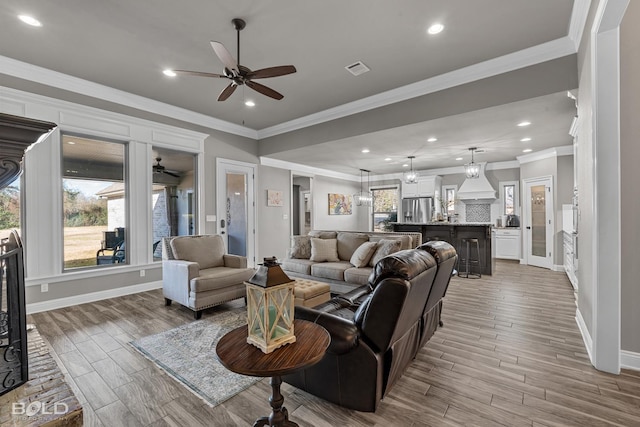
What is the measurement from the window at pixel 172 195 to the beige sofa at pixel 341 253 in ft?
6.78

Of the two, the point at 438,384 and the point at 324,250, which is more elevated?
the point at 324,250

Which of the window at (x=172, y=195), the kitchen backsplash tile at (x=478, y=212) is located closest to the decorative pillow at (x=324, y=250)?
the window at (x=172, y=195)

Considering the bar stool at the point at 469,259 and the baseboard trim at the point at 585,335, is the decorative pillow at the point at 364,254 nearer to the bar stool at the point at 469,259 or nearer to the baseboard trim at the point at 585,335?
the baseboard trim at the point at 585,335

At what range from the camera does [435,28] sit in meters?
2.87

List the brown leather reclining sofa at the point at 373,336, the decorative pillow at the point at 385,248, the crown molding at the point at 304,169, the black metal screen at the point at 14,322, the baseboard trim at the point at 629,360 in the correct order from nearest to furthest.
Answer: the black metal screen at the point at 14,322 → the brown leather reclining sofa at the point at 373,336 → the baseboard trim at the point at 629,360 → the decorative pillow at the point at 385,248 → the crown molding at the point at 304,169

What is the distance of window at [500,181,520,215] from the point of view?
772 centimetres

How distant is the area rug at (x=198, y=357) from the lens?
2.11 meters

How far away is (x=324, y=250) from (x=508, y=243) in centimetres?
547

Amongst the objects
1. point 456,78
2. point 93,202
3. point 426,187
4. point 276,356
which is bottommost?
point 276,356

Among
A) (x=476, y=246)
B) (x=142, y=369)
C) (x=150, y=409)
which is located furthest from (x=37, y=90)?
(x=476, y=246)

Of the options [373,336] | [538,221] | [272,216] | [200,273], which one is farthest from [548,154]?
[200,273]

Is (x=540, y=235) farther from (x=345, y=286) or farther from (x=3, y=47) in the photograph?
(x=3, y=47)

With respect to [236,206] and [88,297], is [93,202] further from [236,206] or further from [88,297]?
[236,206]

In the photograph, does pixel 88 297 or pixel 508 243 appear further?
pixel 508 243
